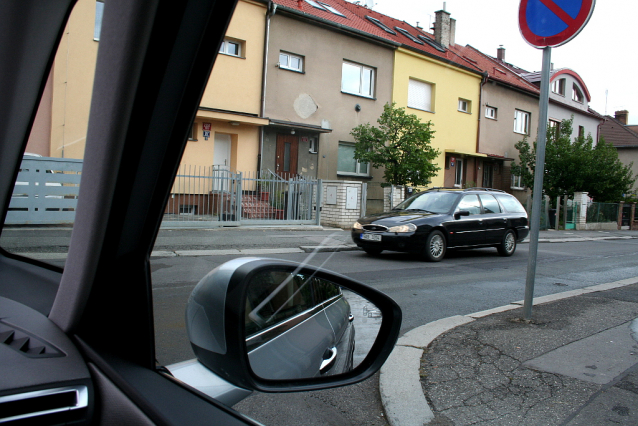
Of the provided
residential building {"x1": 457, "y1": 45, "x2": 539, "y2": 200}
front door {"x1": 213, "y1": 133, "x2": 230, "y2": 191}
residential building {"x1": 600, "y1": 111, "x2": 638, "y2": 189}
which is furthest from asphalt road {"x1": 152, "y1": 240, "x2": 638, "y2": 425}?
residential building {"x1": 457, "y1": 45, "x2": 539, "y2": 200}

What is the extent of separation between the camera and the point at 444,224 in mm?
10461

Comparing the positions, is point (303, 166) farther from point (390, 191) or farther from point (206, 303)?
point (206, 303)

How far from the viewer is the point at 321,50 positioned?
17.5 m

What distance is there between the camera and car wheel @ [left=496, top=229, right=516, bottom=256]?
12.0m

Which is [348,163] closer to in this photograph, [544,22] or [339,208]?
[339,208]

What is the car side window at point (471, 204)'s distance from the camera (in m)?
11.2

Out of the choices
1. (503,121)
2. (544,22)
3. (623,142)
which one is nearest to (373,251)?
(544,22)

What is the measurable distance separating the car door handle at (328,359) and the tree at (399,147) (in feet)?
55.1

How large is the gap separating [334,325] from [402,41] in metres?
21.3

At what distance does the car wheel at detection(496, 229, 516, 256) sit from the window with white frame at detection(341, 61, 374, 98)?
936 cm

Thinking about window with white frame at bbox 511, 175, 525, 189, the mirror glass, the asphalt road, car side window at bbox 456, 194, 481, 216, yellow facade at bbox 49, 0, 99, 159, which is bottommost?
the asphalt road

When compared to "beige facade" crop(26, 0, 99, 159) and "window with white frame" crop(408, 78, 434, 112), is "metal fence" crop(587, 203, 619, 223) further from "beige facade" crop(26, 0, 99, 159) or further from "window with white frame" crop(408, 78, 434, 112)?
"beige facade" crop(26, 0, 99, 159)

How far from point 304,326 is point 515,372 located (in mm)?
2872

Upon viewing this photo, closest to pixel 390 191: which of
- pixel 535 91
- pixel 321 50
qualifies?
pixel 321 50
